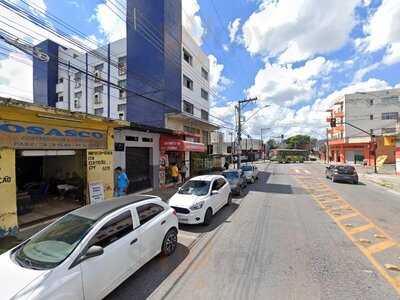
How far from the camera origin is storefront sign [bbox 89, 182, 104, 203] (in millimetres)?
9959

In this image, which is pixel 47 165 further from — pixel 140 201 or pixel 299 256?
pixel 299 256

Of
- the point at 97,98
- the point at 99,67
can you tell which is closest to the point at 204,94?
the point at 99,67

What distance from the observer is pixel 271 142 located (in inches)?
4518

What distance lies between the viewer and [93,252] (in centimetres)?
361

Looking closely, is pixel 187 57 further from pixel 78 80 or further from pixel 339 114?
pixel 339 114

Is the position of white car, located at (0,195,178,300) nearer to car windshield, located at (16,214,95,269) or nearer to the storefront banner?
car windshield, located at (16,214,95,269)

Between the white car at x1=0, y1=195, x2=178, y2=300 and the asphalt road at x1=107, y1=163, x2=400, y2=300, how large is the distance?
0.60 m

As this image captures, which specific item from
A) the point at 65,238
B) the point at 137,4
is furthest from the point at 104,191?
the point at 137,4

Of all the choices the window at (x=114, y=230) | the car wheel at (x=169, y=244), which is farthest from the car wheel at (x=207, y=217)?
the window at (x=114, y=230)

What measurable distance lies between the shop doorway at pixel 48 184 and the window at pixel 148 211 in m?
5.35

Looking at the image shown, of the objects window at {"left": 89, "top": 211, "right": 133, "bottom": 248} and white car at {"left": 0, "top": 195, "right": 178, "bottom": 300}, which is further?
window at {"left": 89, "top": 211, "right": 133, "bottom": 248}

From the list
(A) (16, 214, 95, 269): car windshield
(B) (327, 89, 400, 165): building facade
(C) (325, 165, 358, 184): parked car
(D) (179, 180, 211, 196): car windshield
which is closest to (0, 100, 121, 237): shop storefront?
(D) (179, 180, 211, 196): car windshield

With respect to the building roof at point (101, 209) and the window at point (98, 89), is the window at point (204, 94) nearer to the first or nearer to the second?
the window at point (98, 89)

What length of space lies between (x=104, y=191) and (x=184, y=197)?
422cm
